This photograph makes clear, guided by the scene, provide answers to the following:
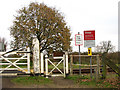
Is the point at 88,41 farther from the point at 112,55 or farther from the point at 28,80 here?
the point at 112,55

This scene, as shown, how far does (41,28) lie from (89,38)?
71.1 feet

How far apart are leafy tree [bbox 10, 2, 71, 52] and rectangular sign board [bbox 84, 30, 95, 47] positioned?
20.6 metres

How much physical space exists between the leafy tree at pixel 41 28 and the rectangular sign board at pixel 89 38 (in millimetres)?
20582

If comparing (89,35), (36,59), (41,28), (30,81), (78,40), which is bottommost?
(30,81)

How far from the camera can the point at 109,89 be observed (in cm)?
759

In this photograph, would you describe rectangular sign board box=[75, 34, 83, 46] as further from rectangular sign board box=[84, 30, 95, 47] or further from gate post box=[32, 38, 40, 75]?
gate post box=[32, 38, 40, 75]

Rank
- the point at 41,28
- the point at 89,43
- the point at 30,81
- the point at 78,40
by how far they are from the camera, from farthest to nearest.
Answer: the point at 41,28 → the point at 78,40 → the point at 89,43 → the point at 30,81

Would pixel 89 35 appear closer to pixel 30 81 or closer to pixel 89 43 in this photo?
pixel 89 43

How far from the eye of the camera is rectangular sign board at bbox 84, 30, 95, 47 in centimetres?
1047

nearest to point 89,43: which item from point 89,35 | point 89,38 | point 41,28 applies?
point 89,38

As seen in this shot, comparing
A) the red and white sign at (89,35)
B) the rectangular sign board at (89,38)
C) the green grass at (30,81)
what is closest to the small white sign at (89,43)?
the rectangular sign board at (89,38)

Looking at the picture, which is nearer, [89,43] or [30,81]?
[30,81]

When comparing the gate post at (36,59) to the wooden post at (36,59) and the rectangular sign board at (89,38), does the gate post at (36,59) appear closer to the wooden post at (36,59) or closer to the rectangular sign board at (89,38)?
the wooden post at (36,59)

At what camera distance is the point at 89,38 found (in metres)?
10.5
